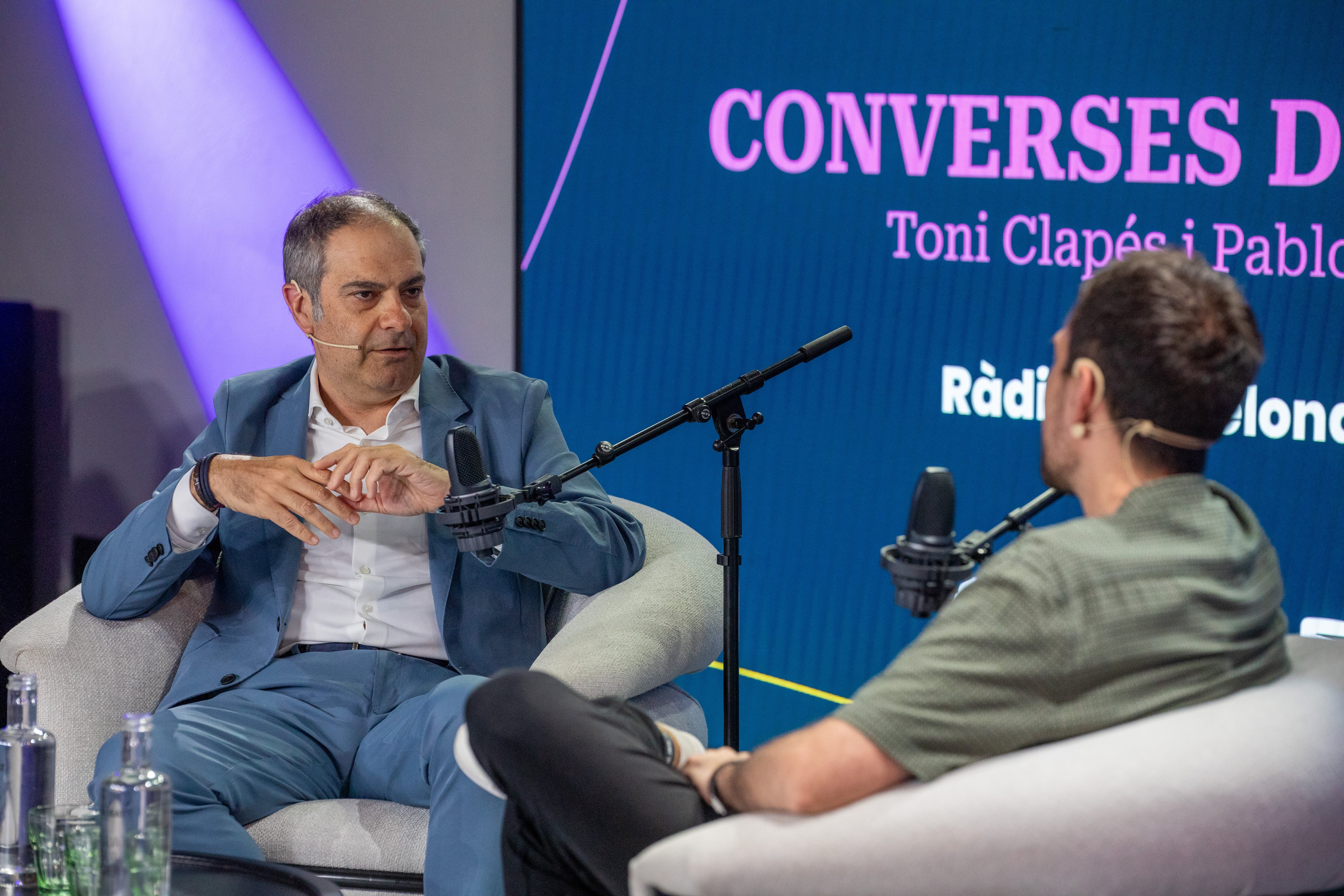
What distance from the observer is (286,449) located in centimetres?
276

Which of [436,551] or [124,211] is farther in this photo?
[124,211]

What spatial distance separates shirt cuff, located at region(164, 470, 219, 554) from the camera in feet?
8.38

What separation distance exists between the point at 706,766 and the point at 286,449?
1.36 meters

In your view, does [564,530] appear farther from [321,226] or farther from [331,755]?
[321,226]

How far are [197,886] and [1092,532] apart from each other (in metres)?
1.31

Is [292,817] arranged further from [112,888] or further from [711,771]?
[711,771]

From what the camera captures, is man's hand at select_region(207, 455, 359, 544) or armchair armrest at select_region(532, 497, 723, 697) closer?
armchair armrest at select_region(532, 497, 723, 697)

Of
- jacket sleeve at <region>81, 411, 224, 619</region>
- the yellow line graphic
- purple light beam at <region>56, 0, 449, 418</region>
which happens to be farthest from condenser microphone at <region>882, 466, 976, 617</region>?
purple light beam at <region>56, 0, 449, 418</region>

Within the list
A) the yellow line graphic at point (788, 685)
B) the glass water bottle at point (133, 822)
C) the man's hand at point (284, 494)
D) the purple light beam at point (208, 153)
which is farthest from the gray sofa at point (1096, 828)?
the purple light beam at point (208, 153)

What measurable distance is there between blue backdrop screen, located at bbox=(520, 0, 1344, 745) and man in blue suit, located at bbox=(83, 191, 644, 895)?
111 centimetres

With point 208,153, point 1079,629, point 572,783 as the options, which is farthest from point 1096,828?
point 208,153

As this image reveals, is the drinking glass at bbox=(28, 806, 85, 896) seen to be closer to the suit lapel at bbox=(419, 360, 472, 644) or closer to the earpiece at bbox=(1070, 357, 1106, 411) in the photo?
the suit lapel at bbox=(419, 360, 472, 644)

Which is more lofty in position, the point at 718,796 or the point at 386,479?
the point at 386,479

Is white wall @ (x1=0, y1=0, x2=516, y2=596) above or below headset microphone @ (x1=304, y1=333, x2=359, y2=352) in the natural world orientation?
above
